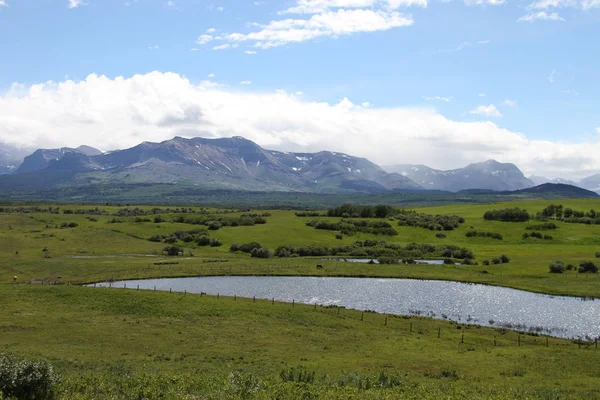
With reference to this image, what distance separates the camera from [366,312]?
6975 centimetres

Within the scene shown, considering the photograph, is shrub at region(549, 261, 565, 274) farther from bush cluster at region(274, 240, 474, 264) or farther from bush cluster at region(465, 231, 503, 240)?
bush cluster at region(465, 231, 503, 240)

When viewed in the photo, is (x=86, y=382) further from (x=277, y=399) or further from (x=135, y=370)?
(x=277, y=399)

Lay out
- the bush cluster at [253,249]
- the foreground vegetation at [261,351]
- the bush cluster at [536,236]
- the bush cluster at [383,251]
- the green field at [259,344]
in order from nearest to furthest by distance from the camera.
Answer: the foreground vegetation at [261,351] → the green field at [259,344] → the bush cluster at [253,249] → the bush cluster at [383,251] → the bush cluster at [536,236]

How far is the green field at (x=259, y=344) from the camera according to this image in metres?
29.8

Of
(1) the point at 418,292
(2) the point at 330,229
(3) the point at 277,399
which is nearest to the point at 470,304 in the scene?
(1) the point at 418,292

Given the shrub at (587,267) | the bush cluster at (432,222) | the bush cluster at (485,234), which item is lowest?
the shrub at (587,267)

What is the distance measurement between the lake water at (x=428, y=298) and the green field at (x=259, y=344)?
6.05m

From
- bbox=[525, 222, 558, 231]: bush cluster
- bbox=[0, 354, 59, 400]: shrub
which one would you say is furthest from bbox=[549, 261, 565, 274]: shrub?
bbox=[0, 354, 59, 400]: shrub

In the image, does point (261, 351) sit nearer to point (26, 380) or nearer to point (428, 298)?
point (26, 380)

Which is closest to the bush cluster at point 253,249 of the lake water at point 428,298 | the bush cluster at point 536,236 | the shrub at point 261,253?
the shrub at point 261,253

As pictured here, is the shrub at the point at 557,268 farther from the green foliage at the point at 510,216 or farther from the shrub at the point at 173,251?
the shrub at the point at 173,251

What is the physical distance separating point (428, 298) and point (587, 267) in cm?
4855

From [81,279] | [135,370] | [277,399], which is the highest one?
[277,399]

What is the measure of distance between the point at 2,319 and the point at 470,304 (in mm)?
70177
